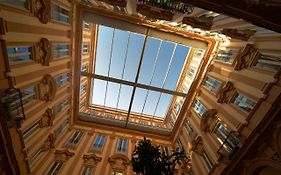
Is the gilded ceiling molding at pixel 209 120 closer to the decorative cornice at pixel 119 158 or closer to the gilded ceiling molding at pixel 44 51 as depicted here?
the decorative cornice at pixel 119 158

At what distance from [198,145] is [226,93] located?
4.92 m

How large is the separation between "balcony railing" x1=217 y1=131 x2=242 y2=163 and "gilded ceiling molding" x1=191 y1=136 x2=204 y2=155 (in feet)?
9.13

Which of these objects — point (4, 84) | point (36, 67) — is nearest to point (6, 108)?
point (4, 84)

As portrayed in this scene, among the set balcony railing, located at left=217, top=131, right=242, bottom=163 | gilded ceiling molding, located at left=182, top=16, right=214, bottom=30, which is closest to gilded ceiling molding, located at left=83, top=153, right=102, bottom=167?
balcony railing, located at left=217, top=131, right=242, bottom=163

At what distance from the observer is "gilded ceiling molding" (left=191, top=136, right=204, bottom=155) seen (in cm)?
1540

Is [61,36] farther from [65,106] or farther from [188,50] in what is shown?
[188,50]

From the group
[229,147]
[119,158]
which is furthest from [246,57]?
[119,158]

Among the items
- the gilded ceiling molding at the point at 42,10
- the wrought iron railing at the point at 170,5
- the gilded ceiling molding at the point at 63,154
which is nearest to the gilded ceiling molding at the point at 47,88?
the gilded ceiling molding at the point at 42,10

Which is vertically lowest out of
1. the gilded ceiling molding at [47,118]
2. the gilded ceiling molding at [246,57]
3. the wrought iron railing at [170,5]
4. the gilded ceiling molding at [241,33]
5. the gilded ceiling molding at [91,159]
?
the gilded ceiling molding at [91,159]

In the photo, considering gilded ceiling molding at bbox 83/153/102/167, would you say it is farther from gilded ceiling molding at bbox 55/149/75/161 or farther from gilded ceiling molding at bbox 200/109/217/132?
gilded ceiling molding at bbox 200/109/217/132

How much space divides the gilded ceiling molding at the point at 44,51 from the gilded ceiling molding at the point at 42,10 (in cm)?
→ 134

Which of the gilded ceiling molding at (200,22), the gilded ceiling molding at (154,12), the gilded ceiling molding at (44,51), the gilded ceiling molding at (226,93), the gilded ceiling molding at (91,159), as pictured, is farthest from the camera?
the gilded ceiling molding at (91,159)

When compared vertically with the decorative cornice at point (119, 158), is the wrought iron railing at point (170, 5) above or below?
above

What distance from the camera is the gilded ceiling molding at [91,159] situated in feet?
55.8
